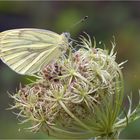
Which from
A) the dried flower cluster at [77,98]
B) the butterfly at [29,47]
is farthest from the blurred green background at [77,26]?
the dried flower cluster at [77,98]

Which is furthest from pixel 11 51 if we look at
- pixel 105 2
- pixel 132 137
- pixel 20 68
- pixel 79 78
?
pixel 105 2

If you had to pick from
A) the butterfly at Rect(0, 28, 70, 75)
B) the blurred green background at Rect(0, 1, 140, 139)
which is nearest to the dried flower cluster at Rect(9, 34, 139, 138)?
the butterfly at Rect(0, 28, 70, 75)

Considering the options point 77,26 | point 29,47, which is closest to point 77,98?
point 29,47

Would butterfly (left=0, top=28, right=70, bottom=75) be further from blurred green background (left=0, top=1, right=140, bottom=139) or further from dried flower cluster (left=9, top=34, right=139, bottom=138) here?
blurred green background (left=0, top=1, right=140, bottom=139)

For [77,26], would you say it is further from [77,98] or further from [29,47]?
[77,98]

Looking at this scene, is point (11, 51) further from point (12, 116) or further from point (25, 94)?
point (12, 116)
